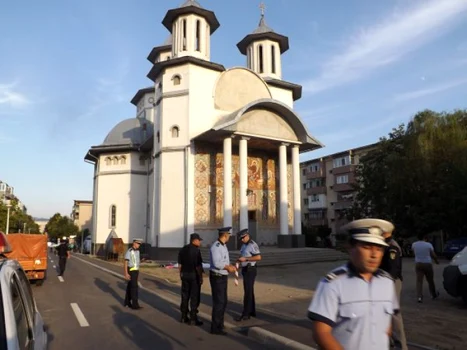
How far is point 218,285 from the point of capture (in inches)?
311

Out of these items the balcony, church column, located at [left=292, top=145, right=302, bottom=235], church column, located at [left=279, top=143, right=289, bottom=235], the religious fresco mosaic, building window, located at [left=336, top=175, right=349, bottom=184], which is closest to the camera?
church column, located at [left=279, top=143, right=289, bottom=235]

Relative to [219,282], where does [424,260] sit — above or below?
above

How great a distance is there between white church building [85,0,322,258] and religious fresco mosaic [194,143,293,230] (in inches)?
2.8

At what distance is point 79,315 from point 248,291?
4.03 metres

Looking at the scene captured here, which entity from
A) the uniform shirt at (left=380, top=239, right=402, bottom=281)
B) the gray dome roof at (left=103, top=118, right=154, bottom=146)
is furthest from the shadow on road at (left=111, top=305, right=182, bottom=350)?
the gray dome roof at (left=103, top=118, right=154, bottom=146)

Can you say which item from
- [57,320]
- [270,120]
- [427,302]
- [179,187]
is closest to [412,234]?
[270,120]

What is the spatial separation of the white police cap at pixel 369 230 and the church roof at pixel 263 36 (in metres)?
34.7

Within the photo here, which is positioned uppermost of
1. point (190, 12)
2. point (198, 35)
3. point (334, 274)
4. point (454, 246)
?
point (190, 12)

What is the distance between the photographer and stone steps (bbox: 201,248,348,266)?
2308 centimetres

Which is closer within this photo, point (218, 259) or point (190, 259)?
point (218, 259)

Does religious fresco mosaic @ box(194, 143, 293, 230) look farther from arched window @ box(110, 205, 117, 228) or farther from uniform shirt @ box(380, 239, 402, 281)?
uniform shirt @ box(380, 239, 402, 281)

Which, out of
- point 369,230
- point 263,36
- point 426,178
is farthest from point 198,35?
point 369,230

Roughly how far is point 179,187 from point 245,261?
19.6 m

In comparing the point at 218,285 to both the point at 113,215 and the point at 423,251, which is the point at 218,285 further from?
the point at 113,215
